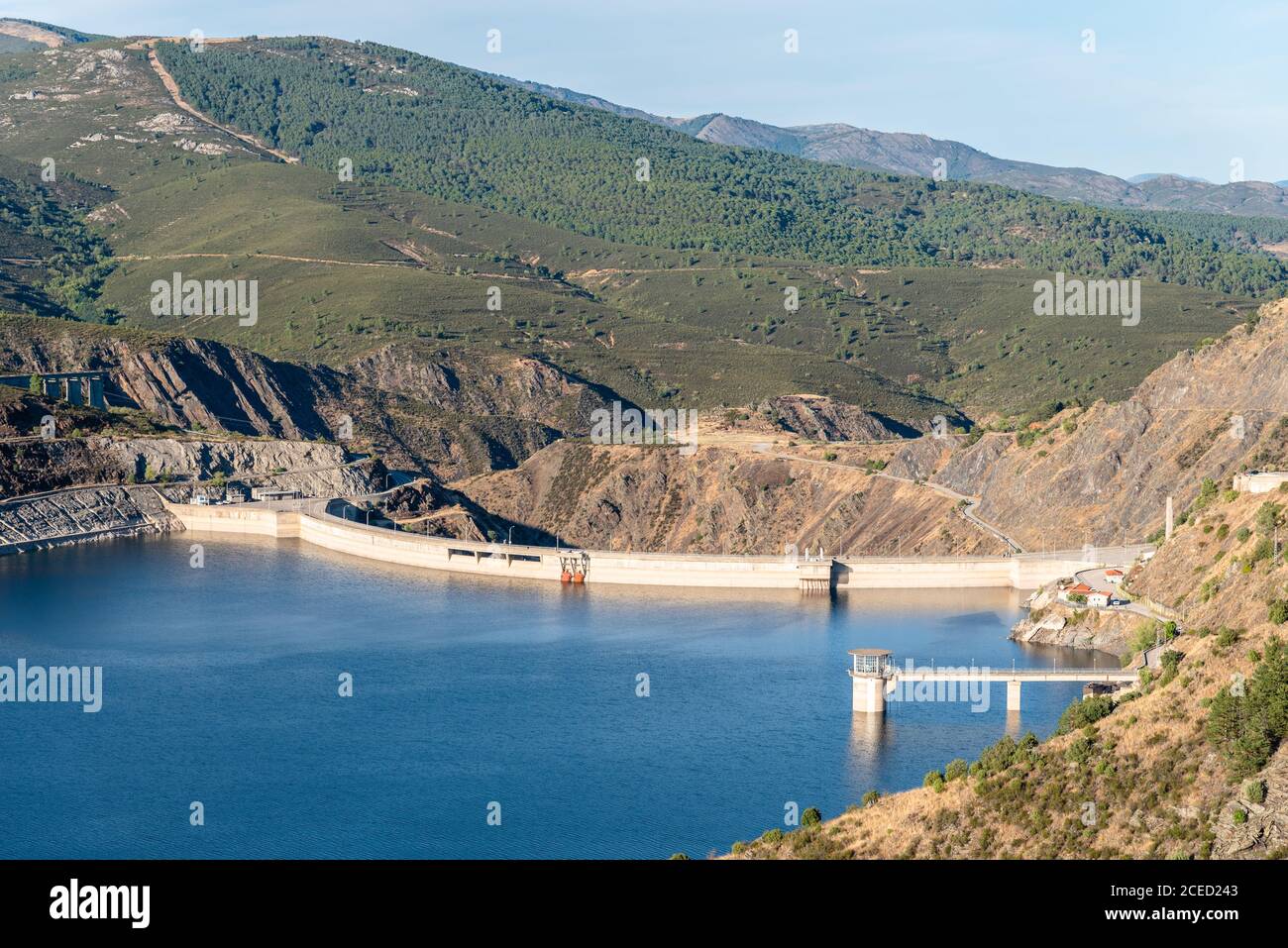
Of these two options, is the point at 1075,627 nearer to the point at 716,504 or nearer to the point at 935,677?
the point at 935,677

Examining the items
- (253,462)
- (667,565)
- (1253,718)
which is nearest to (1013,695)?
(1253,718)

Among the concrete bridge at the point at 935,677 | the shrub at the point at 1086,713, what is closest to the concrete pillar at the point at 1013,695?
the concrete bridge at the point at 935,677

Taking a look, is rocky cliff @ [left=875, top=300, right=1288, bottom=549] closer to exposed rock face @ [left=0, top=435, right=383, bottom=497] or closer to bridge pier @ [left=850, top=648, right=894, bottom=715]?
bridge pier @ [left=850, top=648, right=894, bottom=715]

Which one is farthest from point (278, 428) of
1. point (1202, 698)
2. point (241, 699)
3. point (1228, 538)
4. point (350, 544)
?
point (1202, 698)

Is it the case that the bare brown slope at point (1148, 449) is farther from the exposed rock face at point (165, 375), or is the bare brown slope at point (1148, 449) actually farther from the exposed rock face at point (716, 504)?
the exposed rock face at point (165, 375)

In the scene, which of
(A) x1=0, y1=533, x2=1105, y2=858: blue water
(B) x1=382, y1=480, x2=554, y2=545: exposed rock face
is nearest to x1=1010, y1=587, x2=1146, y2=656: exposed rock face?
(A) x1=0, y1=533, x2=1105, y2=858: blue water
